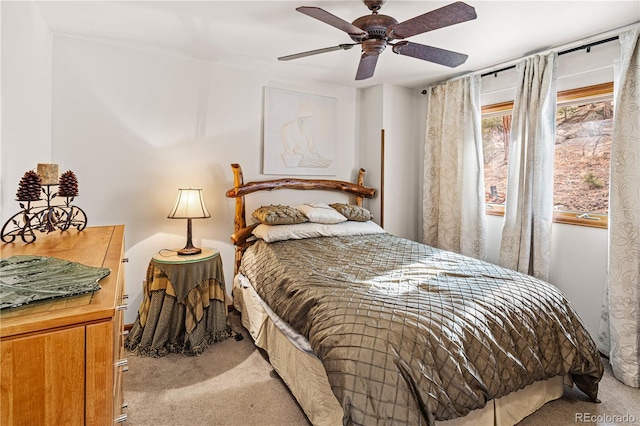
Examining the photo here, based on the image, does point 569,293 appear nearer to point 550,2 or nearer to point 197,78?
point 550,2

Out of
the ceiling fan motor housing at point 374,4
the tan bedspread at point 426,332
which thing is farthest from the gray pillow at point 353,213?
the ceiling fan motor housing at point 374,4

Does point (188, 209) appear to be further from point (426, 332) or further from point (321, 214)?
point (426, 332)

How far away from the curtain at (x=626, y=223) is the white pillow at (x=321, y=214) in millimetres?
2196

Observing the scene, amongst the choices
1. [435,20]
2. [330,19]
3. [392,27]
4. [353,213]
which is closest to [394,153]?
[353,213]

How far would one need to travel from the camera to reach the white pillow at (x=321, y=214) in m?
3.36

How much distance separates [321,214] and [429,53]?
1726 mm

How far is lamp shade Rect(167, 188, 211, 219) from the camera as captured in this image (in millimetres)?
A: 2832

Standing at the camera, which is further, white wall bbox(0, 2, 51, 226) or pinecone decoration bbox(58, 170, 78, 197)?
pinecone decoration bbox(58, 170, 78, 197)

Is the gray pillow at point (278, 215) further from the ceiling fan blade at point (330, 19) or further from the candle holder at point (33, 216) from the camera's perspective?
the ceiling fan blade at point (330, 19)

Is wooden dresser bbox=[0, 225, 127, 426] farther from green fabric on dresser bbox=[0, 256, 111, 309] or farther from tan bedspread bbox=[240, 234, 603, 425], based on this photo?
tan bedspread bbox=[240, 234, 603, 425]

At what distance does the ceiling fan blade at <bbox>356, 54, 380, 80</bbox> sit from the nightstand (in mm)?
1939

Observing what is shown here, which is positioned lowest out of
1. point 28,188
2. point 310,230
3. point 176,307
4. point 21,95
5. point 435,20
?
point 176,307

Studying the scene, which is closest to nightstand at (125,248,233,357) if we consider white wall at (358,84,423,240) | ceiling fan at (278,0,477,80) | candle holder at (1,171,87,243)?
candle holder at (1,171,87,243)

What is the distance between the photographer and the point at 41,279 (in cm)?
95
